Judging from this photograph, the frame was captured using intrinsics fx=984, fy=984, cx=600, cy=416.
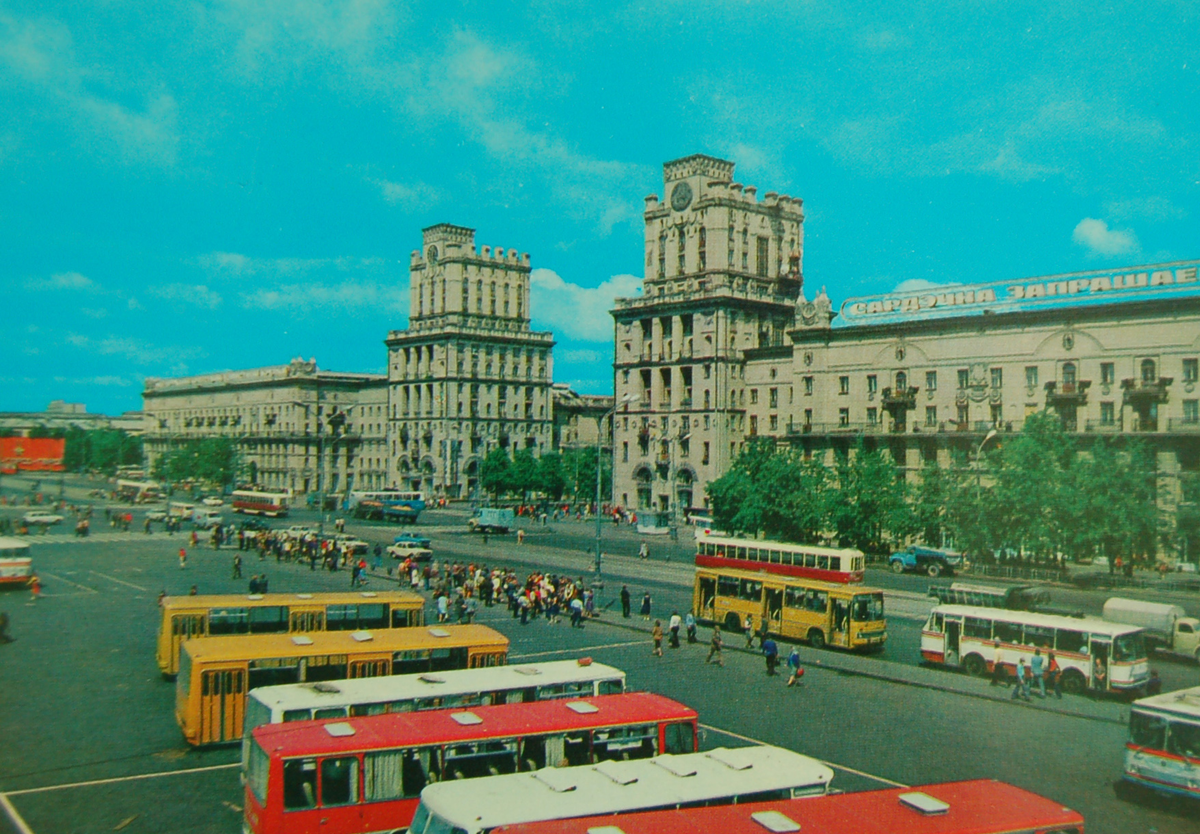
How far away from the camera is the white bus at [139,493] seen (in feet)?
360

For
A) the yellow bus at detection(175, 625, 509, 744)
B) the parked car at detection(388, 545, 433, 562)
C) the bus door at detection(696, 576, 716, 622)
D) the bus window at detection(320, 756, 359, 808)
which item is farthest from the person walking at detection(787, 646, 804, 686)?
the parked car at detection(388, 545, 433, 562)

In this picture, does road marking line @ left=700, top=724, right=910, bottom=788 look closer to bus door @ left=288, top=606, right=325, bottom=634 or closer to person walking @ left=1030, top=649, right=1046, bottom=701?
person walking @ left=1030, top=649, right=1046, bottom=701

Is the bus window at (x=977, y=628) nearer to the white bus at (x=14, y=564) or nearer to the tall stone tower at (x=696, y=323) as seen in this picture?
the white bus at (x=14, y=564)

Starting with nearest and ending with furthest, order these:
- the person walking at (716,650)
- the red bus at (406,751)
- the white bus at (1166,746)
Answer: the red bus at (406,751), the white bus at (1166,746), the person walking at (716,650)

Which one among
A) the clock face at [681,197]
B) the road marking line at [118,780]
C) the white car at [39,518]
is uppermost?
the clock face at [681,197]

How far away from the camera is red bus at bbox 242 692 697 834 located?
14.6m

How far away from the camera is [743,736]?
2241 centimetres

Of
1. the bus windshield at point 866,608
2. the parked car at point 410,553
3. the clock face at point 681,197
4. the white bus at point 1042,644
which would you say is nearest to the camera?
the white bus at point 1042,644

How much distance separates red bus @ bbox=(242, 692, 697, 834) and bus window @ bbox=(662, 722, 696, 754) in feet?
0.06

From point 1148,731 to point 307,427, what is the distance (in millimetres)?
128893

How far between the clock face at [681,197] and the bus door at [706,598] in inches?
2340

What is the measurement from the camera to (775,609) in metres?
35.9

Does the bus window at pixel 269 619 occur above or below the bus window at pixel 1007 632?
above

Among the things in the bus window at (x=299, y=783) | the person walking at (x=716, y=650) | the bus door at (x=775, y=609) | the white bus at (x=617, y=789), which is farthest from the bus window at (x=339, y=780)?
the bus door at (x=775, y=609)
